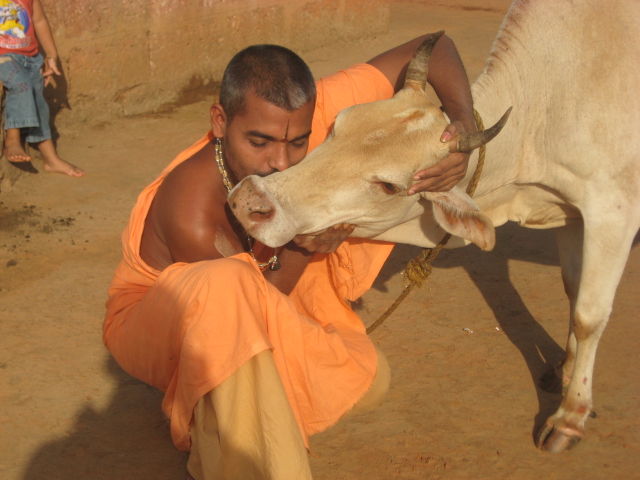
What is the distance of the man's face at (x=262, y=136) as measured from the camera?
249cm

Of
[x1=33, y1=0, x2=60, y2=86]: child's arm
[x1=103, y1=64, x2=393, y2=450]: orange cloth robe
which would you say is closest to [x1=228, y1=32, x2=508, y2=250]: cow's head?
[x1=103, y1=64, x2=393, y2=450]: orange cloth robe

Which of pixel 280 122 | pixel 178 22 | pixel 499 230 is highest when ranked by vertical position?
pixel 280 122

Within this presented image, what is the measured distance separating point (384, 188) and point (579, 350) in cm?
122

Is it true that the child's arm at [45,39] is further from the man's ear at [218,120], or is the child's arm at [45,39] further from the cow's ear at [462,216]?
the cow's ear at [462,216]

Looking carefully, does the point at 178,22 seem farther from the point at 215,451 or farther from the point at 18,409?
the point at 215,451

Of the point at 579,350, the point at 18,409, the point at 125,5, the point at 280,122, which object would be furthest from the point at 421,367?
the point at 125,5

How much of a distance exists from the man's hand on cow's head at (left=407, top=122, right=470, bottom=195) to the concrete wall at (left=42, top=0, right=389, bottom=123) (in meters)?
4.14

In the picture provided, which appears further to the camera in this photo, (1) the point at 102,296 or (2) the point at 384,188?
(1) the point at 102,296

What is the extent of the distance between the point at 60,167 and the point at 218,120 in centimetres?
301

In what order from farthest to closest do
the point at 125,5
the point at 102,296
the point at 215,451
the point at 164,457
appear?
1. the point at 125,5
2. the point at 102,296
3. the point at 164,457
4. the point at 215,451

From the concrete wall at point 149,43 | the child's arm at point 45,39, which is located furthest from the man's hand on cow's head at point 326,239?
the concrete wall at point 149,43

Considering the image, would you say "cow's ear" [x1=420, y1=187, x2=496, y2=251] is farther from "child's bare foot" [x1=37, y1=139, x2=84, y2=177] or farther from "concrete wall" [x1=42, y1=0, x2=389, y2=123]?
"concrete wall" [x1=42, y1=0, x2=389, y2=123]

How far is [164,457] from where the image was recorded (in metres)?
2.80

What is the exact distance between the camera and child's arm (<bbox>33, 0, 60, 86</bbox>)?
532cm
